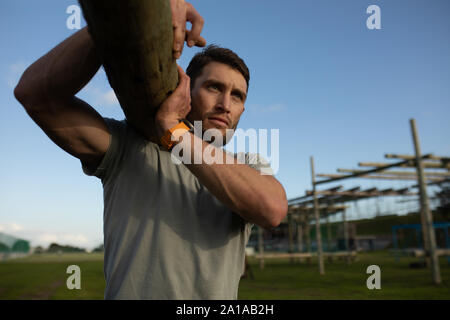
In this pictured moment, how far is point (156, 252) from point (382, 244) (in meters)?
48.8

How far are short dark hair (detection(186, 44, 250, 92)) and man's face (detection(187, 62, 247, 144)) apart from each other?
0.03 metres

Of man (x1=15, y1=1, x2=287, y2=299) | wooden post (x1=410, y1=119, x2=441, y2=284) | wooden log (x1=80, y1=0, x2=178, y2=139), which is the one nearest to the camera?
wooden log (x1=80, y1=0, x2=178, y2=139)

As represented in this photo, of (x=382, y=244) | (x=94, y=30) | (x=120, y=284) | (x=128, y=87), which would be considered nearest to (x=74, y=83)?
(x=128, y=87)

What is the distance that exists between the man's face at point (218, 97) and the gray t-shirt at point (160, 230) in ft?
0.96

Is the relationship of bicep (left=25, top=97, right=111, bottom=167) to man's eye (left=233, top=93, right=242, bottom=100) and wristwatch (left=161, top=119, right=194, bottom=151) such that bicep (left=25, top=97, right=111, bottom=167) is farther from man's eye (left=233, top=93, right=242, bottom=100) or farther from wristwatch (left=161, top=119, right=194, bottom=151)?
man's eye (left=233, top=93, right=242, bottom=100)

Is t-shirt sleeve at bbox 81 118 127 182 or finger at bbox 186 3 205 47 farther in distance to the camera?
t-shirt sleeve at bbox 81 118 127 182

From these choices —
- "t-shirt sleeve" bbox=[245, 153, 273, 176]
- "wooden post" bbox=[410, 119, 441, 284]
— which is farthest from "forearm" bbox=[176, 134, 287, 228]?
"wooden post" bbox=[410, 119, 441, 284]

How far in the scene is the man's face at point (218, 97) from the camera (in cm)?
168

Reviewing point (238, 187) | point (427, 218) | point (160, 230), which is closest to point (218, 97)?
point (238, 187)

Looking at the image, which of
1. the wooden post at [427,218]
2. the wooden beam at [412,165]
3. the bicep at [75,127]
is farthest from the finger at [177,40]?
the wooden beam at [412,165]

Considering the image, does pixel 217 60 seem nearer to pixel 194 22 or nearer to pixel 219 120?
pixel 219 120

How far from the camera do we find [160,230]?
1354mm

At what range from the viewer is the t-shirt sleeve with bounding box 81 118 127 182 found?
1.43 m

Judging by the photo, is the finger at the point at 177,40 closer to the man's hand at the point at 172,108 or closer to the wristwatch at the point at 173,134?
the man's hand at the point at 172,108
